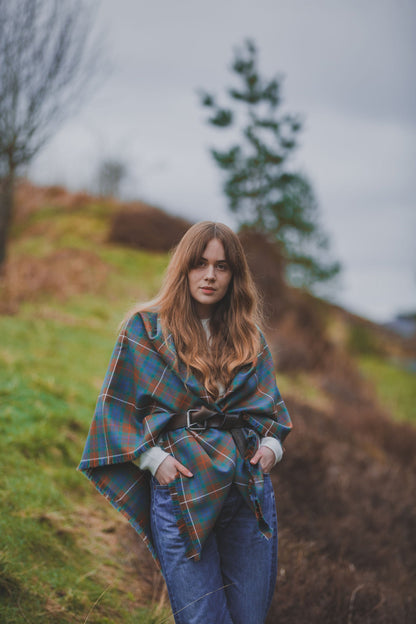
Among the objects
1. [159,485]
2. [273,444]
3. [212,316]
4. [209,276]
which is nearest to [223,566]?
[159,485]

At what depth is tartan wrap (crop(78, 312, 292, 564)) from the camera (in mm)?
1956

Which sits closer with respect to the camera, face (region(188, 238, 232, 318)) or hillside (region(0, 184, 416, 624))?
face (region(188, 238, 232, 318))

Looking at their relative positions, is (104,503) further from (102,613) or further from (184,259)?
(184,259)

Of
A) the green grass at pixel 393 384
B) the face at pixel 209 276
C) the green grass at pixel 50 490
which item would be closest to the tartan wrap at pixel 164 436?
the face at pixel 209 276

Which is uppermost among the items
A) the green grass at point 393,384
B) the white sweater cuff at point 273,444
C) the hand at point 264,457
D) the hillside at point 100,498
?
the white sweater cuff at point 273,444

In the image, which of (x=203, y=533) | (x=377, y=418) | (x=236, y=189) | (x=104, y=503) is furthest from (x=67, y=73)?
(x=377, y=418)

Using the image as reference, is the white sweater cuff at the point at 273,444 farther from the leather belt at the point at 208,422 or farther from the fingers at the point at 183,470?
the fingers at the point at 183,470

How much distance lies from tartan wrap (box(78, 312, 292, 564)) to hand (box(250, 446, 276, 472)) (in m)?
0.03

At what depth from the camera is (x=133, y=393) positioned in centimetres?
209

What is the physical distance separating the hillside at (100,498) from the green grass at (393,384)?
2513 millimetres

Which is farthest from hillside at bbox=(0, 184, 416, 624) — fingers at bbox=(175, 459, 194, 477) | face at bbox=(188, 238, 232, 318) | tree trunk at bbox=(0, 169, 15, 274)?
fingers at bbox=(175, 459, 194, 477)

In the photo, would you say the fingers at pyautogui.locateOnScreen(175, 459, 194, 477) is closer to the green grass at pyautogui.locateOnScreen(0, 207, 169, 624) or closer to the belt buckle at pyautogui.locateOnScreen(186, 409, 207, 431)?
the belt buckle at pyautogui.locateOnScreen(186, 409, 207, 431)

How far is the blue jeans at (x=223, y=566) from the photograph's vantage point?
1899mm

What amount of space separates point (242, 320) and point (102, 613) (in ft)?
5.94
